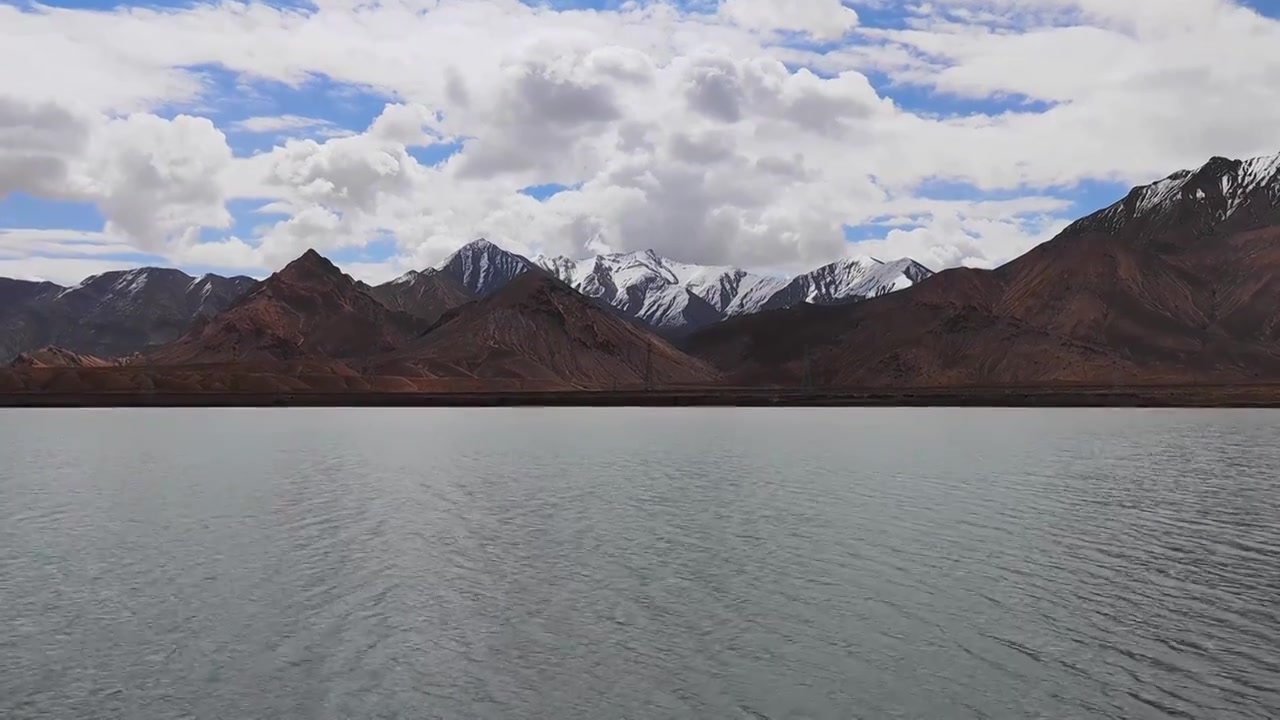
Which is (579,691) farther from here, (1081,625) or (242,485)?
(242,485)

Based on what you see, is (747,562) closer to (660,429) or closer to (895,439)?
(895,439)

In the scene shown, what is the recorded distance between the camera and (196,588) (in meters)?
27.4

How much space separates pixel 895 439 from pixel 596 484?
4999cm

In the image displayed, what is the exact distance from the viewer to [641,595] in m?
26.3

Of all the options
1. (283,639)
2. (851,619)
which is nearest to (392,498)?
(283,639)

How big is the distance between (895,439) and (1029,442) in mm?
11766

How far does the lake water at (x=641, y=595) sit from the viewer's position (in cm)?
1836

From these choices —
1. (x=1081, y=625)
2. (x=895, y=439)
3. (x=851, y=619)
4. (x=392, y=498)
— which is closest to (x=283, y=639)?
(x=851, y=619)

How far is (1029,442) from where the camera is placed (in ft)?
303

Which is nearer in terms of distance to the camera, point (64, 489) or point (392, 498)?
point (392, 498)

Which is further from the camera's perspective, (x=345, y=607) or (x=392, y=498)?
(x=392, y=498)

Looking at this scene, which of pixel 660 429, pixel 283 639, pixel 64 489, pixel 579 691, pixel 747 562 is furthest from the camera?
pixel 660 429

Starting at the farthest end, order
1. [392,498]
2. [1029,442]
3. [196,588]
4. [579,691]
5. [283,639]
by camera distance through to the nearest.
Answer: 1. [1029,442]
2. [392,498]
3. [196,588]
4. [283,639]
5. [579,691]

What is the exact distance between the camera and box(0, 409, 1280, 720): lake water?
1836cm
